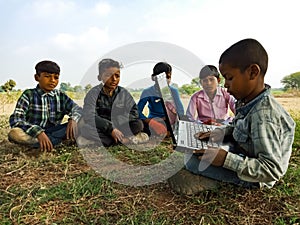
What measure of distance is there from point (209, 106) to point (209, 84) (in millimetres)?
301

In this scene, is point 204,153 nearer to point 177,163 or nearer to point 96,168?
point 177,163

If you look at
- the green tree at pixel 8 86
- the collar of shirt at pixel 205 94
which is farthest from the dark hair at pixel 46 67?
the green tree at pixel 8 86

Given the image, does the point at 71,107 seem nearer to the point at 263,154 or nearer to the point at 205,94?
the point at 205,94

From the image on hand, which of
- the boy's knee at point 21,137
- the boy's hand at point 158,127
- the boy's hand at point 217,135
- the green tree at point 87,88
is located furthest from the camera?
the boy's hand at point 158,127

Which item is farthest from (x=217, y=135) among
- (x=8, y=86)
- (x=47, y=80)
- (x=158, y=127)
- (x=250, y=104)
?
(x=8, y=86)

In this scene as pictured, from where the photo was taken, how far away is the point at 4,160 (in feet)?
9.18

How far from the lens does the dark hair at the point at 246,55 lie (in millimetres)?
1617

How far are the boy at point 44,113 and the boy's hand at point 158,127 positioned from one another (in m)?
0.90

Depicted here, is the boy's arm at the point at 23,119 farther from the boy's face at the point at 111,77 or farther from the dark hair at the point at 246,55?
the dark hair at the point at 246,55

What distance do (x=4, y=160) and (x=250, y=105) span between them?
2269mm

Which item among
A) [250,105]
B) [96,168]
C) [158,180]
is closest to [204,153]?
[250,105]

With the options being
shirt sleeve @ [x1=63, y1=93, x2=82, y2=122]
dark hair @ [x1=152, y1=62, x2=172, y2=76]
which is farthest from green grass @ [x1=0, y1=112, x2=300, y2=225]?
dark hair @ [x1=152, y1=62, x2=172, y2=76]

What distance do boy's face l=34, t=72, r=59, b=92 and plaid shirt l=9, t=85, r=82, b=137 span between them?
7cm

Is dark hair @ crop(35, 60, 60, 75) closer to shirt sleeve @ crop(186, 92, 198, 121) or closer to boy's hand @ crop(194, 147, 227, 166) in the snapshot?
shirt sleeve @ crop(186, 92, 198, 121)
